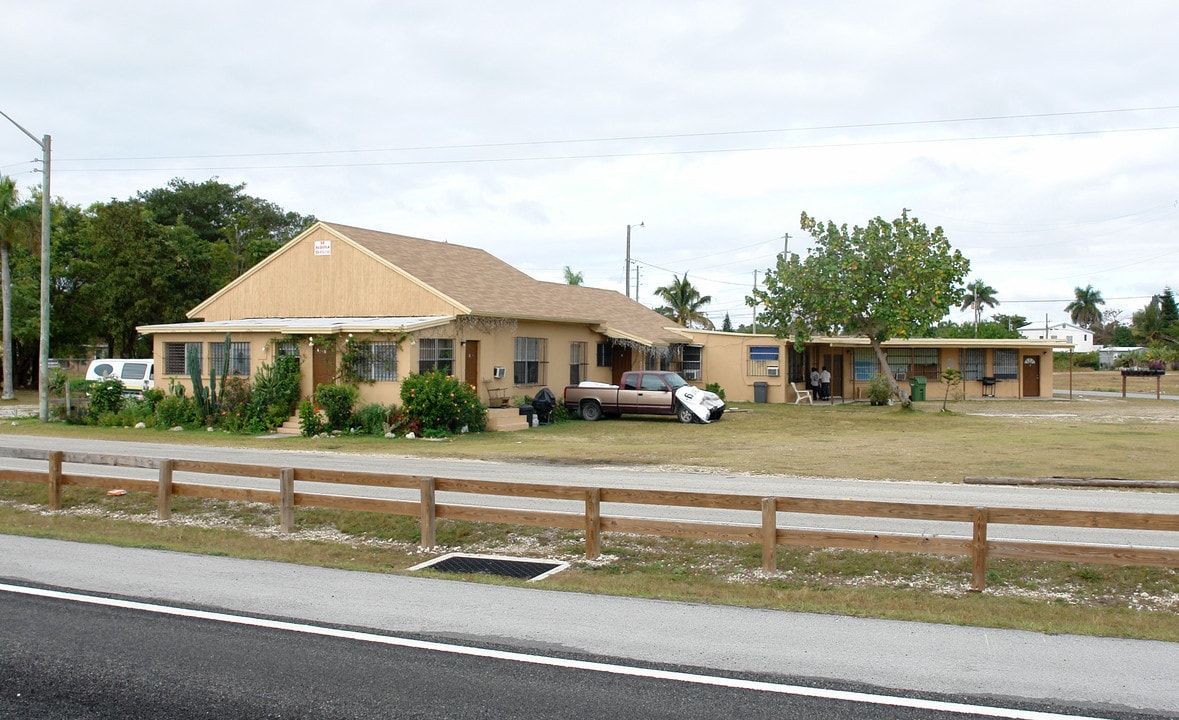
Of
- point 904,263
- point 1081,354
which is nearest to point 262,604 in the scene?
point 904,263

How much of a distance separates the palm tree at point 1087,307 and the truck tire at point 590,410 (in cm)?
12164

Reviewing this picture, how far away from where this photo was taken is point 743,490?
13.8 metres

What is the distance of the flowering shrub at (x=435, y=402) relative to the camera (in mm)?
23391

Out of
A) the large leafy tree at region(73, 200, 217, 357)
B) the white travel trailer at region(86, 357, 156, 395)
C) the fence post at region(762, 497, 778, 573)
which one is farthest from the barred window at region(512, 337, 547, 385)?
the large leafy tree at region(73, 200, 217, 357)

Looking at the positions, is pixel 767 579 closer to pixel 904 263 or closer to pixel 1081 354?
pixel 904 263

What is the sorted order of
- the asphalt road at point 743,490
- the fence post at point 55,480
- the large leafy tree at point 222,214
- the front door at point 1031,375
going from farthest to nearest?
the large leafy tree at point 222,214 < the front door at point 1031,375 < the fence post at point 55,480 < the asphalt road at point 743,490

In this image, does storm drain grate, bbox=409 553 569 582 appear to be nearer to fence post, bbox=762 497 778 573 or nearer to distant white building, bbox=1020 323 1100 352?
fence post, bbox=762 497 778 573

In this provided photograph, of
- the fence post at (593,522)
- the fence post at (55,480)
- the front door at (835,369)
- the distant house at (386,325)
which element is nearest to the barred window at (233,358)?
the distant house at (386,325)

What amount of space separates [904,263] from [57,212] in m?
41.0

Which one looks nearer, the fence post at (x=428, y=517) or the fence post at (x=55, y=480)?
the fence post at (x=428, y=517)

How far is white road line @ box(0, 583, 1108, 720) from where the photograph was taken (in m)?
5.46

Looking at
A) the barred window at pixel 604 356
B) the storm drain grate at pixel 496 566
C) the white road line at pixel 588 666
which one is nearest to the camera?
the white road line at pixel 588 666

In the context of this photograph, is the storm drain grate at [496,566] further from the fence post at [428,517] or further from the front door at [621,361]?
the front door at [621,361]

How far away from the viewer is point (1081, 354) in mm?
89250
